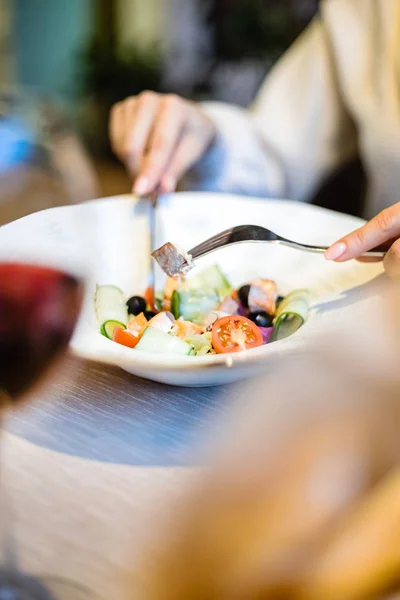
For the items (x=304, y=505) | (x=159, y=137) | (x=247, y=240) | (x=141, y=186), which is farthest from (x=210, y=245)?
(x=304, y=505)

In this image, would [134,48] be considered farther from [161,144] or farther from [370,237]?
[370,237]

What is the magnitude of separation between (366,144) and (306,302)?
1.48ft

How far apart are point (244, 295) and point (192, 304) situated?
0.16 feet

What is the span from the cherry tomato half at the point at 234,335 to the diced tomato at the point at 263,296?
0.04 metres

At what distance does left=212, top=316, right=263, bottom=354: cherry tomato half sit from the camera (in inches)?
16.7

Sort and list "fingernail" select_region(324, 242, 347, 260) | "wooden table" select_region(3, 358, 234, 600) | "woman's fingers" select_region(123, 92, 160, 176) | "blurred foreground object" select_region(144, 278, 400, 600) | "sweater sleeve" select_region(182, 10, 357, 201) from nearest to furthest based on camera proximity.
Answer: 1. "blurred foreground object" select_region(144, 278, 400, 600)
2. "wooden table" select_region(3, 358, 234, 600)
3. "fingernail" select_region(324, 242, 347, 260)
4. "woman's fingers" select_region(123, 92, 160, 176)
5. "sweater sleeve" select_region(182, 10, 357, 201)

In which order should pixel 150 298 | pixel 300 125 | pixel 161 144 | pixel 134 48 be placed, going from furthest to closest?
pixel 134 48 → pixel 300 125 → pixel 161 144 → pixel 150 298

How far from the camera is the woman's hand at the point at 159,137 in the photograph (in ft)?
2.31

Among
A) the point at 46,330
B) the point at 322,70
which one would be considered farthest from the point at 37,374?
the point at 322,70

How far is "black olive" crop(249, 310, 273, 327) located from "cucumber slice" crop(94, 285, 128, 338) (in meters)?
0.10

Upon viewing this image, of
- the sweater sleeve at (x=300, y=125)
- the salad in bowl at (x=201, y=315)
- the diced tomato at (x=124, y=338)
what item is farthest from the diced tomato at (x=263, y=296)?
the sweater sleeve at (x=300, y=125)

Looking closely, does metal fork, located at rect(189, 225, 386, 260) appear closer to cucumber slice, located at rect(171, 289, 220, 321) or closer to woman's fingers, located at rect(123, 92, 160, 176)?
cucumber slice, located at rect(171, 289, 220, 321)

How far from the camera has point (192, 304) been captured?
1.67 ft

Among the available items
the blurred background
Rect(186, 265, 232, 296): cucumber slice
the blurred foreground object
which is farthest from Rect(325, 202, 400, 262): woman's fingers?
the blurred background
